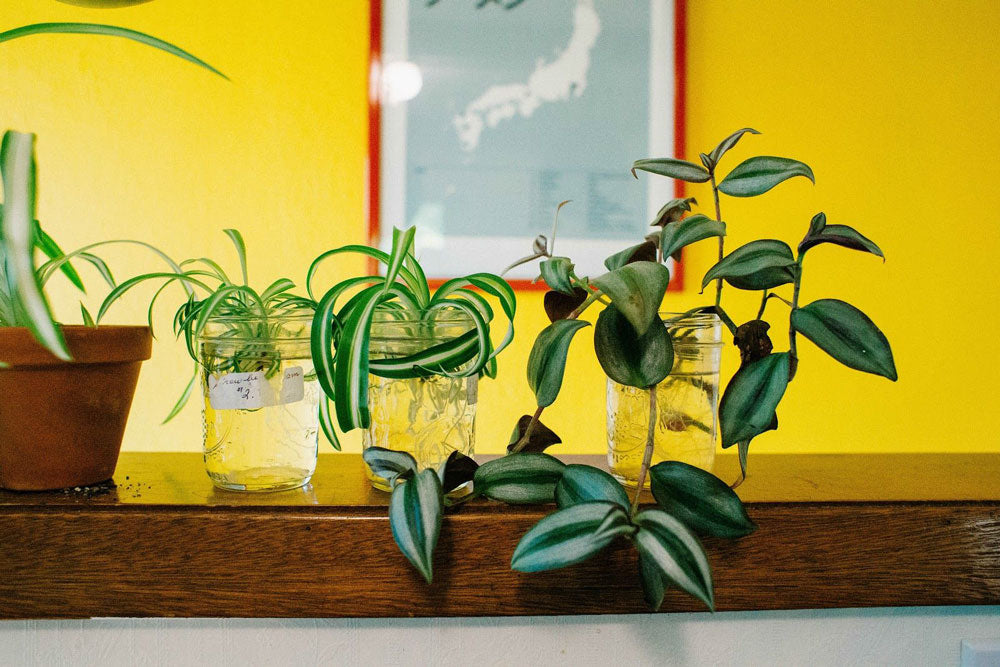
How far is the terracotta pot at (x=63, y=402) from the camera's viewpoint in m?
0.48

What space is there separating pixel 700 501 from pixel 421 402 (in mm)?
228

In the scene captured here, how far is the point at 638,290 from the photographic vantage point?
0.39 metres

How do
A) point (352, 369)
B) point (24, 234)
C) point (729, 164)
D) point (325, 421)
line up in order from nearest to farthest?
point (24, 234) → point (352, 369) → point (325, 421) → point (729, 164)

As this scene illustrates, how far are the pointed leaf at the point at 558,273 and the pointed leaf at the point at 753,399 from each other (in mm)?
135

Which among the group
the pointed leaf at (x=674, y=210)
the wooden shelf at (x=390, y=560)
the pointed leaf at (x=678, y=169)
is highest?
the pointed leaf at (x=678, y=169)

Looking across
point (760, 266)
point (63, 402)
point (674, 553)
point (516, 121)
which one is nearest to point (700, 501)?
point (674, 553)

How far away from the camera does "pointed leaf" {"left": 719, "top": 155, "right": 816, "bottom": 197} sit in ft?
1.48

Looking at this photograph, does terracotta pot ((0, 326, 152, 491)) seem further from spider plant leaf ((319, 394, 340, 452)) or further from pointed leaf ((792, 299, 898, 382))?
pointed leaf ((792, 299, 898, 382))

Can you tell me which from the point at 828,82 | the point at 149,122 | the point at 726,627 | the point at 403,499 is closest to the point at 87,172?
the point at 149,122

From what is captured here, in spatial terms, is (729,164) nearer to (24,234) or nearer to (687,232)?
(687,232)

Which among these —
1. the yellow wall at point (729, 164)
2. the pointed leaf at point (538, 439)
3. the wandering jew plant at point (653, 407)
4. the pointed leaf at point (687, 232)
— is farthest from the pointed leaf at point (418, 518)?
the yellow wall at point (729, 164)

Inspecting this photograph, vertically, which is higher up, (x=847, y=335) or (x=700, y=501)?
(x=847, y=335)

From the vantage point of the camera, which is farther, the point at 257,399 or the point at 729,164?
the point at 729,164

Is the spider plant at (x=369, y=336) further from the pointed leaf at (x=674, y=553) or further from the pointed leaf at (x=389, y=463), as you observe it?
the pointed leaf at (x=674, y=553)
